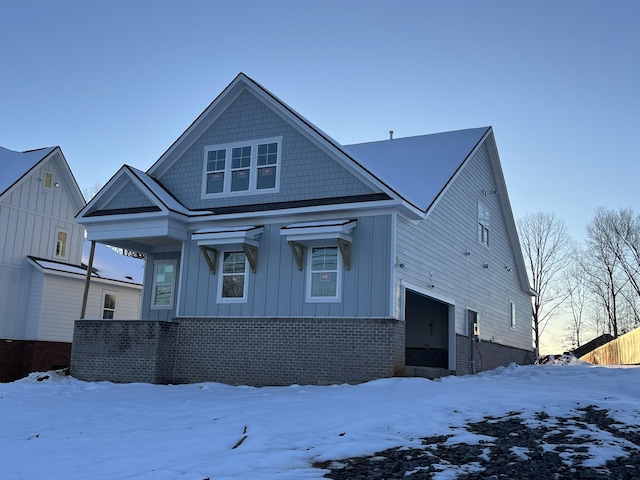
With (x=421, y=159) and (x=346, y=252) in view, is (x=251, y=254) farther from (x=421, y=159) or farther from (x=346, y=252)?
(x=421, y=159)

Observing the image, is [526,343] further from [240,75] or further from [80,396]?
[80,396]

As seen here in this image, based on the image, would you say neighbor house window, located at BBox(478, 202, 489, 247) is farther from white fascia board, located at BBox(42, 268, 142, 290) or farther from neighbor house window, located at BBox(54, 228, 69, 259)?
neighbor house window, located at BBox(54, 228, 69, 259)

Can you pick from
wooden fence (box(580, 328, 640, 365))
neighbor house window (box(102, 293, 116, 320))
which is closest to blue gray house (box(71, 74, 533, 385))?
neighbor house window (box(102, 293, 116, 320))

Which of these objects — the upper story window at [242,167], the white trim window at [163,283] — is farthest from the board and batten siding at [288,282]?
the upper story window at [242,167]

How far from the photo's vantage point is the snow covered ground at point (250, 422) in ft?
25.4

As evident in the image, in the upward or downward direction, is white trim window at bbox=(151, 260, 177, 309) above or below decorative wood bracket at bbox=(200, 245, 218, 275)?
below

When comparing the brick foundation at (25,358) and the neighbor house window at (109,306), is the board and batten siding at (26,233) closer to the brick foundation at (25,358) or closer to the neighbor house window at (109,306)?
the brick foundation at (25,358)

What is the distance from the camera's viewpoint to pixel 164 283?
63.1 ft

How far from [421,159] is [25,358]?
15608 mm

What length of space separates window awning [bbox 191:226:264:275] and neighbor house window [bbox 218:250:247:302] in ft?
0.98

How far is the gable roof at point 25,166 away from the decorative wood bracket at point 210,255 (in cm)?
1048

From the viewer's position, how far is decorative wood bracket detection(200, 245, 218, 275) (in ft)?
56.9

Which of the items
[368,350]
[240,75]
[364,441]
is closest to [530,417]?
[364,441]

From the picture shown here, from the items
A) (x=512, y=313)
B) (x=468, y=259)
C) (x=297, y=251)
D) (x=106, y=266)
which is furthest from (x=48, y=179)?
(x=512, y=313)
